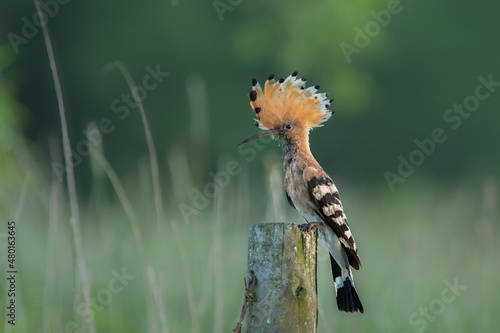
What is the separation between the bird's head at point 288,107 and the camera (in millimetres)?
3689

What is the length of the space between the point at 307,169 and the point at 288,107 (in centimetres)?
30

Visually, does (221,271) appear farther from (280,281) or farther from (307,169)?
(280,281)

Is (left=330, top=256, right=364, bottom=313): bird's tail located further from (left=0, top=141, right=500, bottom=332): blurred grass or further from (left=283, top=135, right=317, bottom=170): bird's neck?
(left=283, top=135, right=317, bottom=170): bird's neck

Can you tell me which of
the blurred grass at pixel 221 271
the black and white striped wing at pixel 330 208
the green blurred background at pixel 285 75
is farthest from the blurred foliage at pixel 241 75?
the black and white striped wing at pixel 330 208

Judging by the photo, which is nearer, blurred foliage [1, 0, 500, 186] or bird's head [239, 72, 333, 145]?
bird's head [239, 72, 333, 145]

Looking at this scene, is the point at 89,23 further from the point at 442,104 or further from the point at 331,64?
the point at 442,104

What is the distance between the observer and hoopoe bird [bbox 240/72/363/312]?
362 centimetres

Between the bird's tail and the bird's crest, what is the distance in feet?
2.24

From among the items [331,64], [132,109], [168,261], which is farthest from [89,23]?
[168,261]

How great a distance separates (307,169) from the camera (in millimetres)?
3777

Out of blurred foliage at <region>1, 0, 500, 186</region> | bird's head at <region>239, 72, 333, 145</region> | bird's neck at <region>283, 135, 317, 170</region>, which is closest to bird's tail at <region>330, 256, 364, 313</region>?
bird's neck at <region>283, 135, 317, 170</region>

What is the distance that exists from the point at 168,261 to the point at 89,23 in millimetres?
12283

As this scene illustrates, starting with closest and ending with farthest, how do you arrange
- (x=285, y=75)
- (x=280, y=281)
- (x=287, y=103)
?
(x=280, y=281), (x=287, y=103), (x=285, y=75)

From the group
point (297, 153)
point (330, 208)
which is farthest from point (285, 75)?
point (330, 208)
